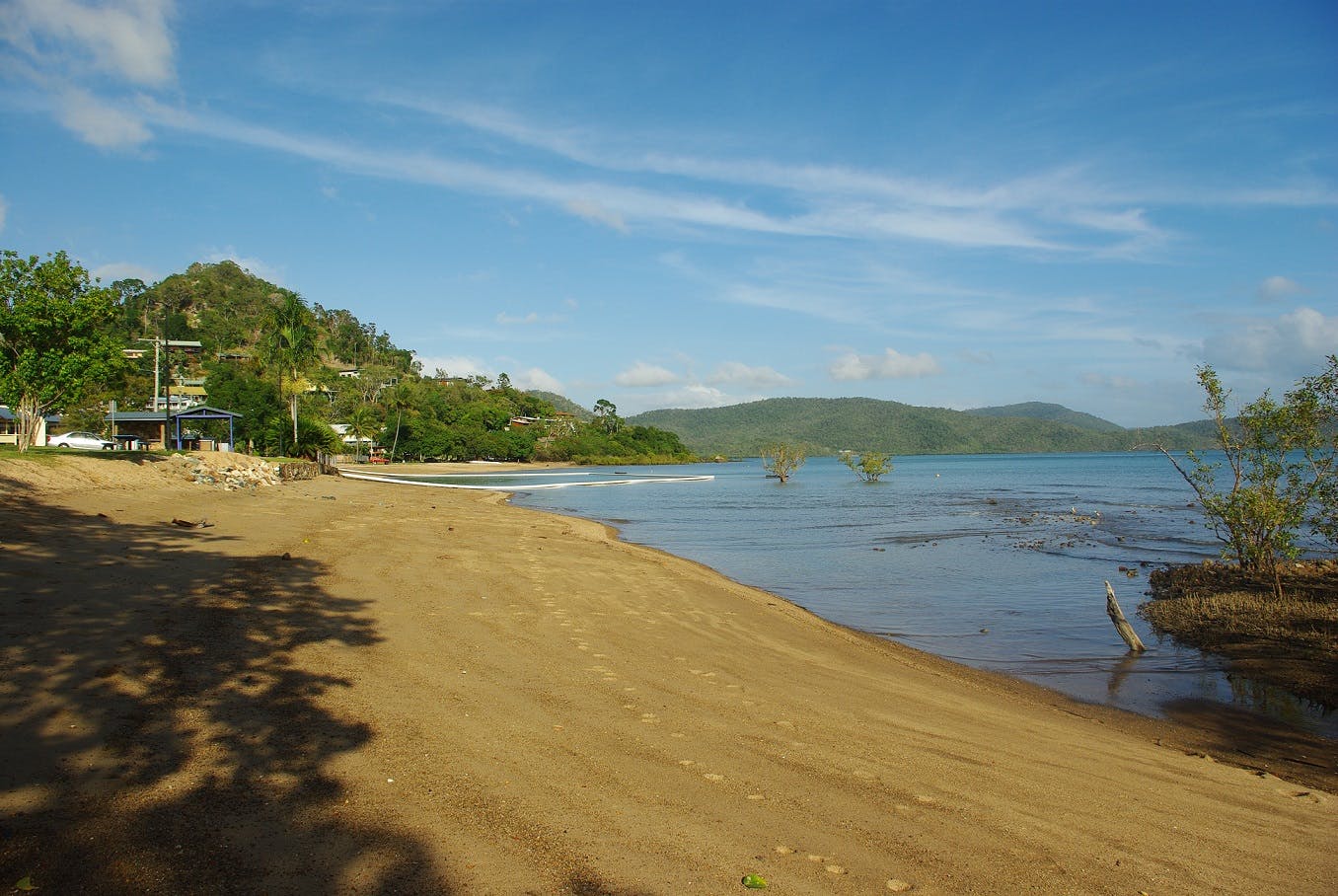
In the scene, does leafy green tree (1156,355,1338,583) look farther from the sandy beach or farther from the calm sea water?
the sandy beach

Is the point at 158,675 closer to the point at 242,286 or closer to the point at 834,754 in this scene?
the point at 834,754

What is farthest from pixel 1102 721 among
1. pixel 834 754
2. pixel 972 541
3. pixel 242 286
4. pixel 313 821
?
pixel 242 286

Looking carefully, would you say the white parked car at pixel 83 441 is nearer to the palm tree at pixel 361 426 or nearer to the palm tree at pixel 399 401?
the palm tree at pixel 361 426

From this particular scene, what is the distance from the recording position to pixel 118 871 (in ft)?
10.8

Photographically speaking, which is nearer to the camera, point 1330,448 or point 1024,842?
point 1024,842

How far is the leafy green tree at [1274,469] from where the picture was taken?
1341 cm

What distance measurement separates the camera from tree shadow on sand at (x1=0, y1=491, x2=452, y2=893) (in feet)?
11.2

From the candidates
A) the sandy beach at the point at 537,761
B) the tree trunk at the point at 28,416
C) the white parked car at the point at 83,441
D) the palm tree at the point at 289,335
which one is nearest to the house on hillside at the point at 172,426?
the white parked car at the point at 83,441

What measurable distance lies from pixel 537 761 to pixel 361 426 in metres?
97.3

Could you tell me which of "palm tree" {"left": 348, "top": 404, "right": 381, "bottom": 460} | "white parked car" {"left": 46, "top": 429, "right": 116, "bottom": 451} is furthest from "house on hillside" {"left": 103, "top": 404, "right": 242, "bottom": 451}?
"palm tree" {"left": 348, "top": 404, "right": 381, "bottom": 460}

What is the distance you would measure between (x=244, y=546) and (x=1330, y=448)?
19.0 meters

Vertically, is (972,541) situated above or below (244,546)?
below

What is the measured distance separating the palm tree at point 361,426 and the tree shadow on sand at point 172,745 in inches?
3555

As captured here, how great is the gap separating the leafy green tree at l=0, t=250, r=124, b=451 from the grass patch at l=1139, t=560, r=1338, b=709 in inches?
1185
